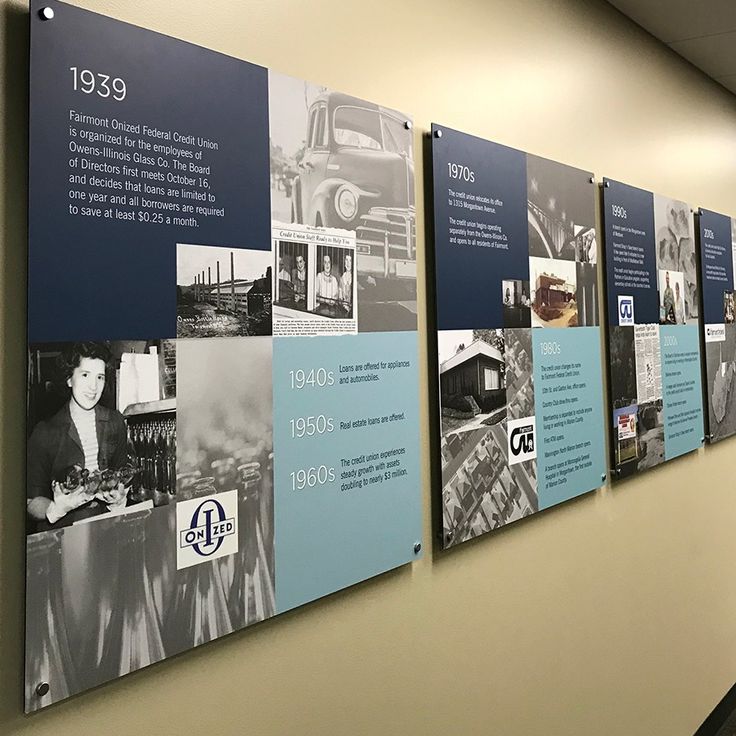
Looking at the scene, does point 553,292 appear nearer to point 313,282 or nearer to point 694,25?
point 313,282

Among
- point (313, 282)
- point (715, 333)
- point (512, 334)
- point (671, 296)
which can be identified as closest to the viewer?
point (313, 282)

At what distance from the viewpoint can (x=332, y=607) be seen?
4.04 ft

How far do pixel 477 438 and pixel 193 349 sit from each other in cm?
75

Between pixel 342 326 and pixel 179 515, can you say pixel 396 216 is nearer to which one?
pixel 342 326

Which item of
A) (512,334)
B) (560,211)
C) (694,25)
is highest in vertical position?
(694,25)

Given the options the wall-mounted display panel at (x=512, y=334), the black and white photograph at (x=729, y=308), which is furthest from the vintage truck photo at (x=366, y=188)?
the black and white photograph at (x=729, y=308)

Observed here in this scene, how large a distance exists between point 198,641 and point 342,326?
0.55 m

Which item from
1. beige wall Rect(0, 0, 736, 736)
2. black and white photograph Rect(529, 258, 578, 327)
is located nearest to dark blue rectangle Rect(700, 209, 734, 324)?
beige wall Rect(0, 0, 736, 736)

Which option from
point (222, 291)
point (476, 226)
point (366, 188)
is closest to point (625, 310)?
point (476, 226)

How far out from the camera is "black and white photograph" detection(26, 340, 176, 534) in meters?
0.85

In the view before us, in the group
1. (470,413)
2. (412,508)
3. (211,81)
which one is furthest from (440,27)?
(412,508)

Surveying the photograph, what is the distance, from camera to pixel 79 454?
878 millimetres

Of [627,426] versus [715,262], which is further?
[715,262]

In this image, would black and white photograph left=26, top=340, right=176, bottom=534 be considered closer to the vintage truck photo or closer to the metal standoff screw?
the metal standoff screw
